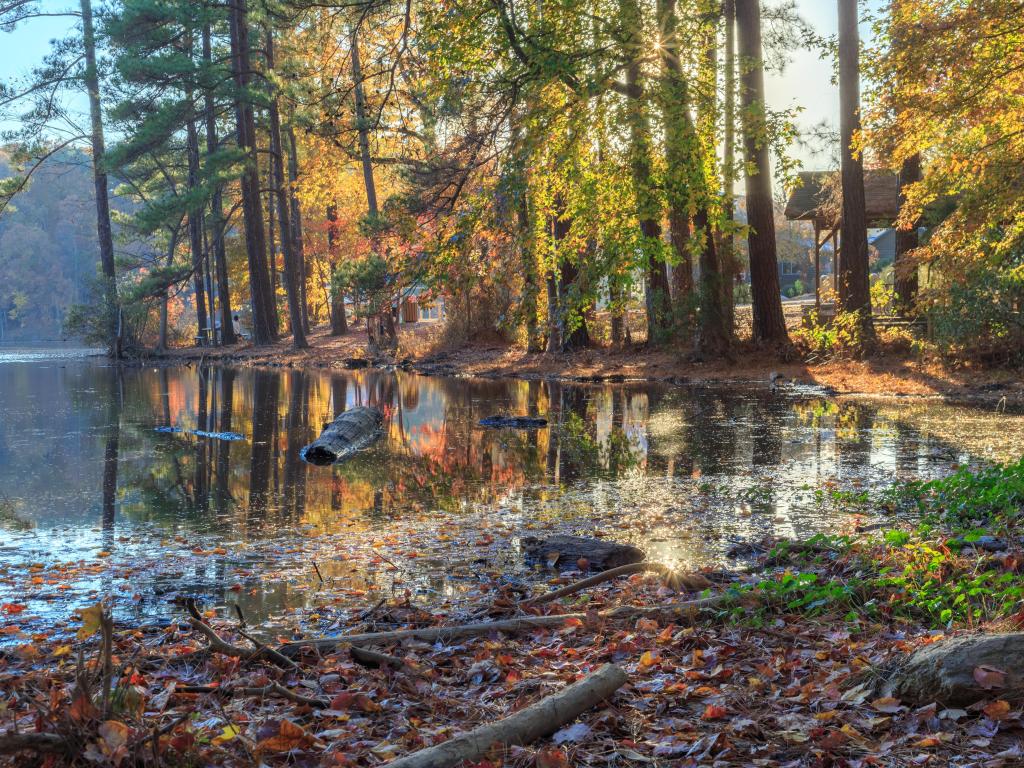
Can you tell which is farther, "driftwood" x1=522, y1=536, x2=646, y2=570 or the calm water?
the calm water

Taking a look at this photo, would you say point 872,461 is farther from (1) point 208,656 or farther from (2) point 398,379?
(2) point 398,379

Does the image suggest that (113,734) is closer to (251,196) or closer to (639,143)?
(639,143)

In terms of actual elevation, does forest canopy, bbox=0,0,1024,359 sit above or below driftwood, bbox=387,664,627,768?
above

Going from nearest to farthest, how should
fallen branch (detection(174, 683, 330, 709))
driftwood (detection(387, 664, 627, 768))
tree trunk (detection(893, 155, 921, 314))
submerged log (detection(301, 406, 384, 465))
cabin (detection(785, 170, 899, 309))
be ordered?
1. driftwood (detection(387, 664, 627, 768))
2. fallen branch (detection(174, 683, 330, 709))
3. submerged log (detection(301, 406, 384, 465))
4. tree trunk (detection(893, 155, 921, 314))
5. cabin (detection(785, 170, 899, 309))

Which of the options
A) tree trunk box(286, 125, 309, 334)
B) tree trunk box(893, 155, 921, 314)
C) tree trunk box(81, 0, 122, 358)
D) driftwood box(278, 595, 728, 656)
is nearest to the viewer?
driftwood box(278, 595, 728, 656)

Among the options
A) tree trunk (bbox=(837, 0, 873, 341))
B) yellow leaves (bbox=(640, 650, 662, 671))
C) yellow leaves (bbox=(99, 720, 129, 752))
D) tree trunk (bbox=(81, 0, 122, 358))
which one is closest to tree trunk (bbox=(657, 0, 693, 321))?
yellow leaves (bbox=(640, 650, 662, 671))

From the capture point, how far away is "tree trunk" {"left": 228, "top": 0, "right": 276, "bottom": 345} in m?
33.2

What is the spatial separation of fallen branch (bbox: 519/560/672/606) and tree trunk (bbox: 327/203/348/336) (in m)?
26.2

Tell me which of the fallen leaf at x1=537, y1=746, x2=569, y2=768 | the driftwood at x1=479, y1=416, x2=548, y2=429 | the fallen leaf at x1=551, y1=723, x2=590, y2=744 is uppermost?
the driftwood at x1=479, y1=416, x2=548, y2=429

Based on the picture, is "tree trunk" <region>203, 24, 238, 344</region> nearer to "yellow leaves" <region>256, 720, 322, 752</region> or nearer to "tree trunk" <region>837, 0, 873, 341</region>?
"tree trunk" <region>837, 0, 873, 341</region>

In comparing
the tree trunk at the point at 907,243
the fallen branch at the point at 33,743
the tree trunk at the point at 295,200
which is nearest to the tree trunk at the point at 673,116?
the fallen branch at the point at 33,743

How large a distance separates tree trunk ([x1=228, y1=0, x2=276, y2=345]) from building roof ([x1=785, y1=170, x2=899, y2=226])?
18.3 meters

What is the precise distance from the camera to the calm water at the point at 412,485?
6645 mm

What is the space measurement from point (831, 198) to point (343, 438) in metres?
16.6
